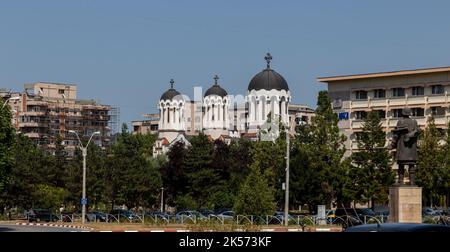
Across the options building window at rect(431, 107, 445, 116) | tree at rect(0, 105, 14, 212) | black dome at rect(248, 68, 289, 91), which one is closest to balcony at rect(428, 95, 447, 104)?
building window at rect(431, 107, 445, 116)

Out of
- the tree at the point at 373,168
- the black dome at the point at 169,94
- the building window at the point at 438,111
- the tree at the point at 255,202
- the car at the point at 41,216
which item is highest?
the black dome at the point at 169,94

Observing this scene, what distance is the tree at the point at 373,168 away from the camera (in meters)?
66.9

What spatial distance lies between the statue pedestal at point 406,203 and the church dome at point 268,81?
112m

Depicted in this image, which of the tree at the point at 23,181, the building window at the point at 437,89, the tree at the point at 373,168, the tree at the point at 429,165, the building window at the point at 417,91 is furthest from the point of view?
the building window at the point at 417,91

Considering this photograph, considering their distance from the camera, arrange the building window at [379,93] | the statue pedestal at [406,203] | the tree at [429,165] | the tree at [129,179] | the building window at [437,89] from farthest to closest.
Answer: the building window at [379,93] → the building window at [437,89] → the tree at [129,179] → the tree at [429,165] → the statue pedestal at [406,203]

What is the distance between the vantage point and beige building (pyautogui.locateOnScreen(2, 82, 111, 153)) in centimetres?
16688

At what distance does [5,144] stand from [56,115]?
119908 mm

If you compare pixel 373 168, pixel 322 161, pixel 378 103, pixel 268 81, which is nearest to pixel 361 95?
pixel 378 103

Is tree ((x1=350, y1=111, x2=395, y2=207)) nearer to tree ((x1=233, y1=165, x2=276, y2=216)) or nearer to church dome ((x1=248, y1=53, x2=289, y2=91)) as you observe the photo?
tree ((x1=233, y1=165, x2=276, y2=216))

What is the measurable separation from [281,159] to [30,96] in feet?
348

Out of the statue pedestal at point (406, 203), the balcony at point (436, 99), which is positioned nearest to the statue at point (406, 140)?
the statue pedestal at point (406, 203)

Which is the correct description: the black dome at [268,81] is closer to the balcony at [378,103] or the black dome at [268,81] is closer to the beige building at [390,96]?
the beige building at [390,96]
